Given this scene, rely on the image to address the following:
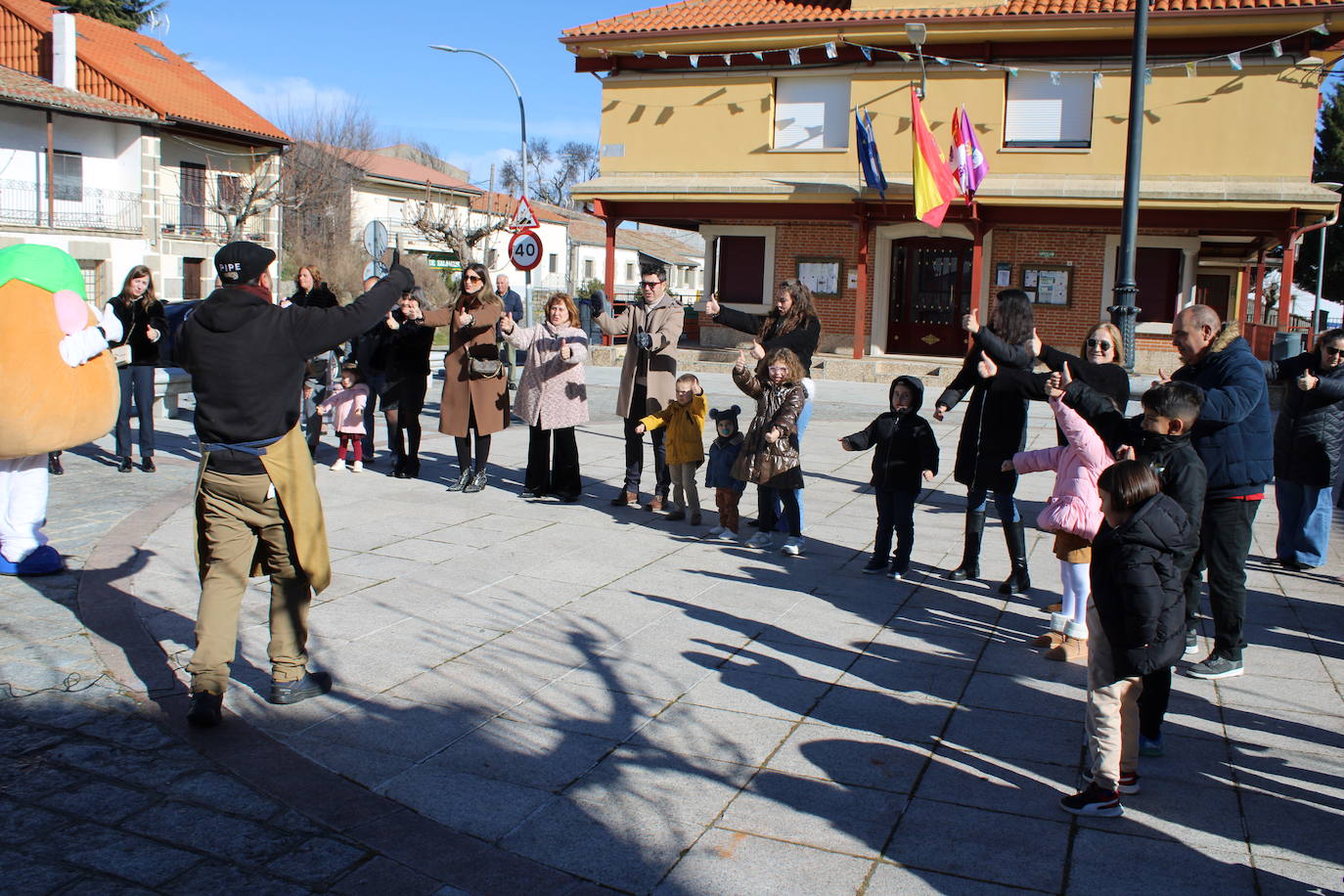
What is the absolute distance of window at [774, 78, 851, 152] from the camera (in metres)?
23.3

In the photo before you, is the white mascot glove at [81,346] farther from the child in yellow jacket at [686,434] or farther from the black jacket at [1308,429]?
the black jacket at [1308,429]

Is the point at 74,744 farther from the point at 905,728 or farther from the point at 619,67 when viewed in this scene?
the point at 619,67

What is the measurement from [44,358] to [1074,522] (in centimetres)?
542

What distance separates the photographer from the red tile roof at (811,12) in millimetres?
20641

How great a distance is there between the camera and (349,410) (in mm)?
10078

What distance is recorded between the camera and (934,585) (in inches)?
271

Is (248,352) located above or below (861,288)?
below

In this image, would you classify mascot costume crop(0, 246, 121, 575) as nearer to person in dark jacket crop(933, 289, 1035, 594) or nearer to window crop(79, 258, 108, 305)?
person in dark jacket crop(933, 289, 1035, 594)

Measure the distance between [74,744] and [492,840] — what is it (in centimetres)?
176

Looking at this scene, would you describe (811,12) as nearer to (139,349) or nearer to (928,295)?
(928,295)

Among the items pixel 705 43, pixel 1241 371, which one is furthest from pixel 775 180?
pixel 1241 371

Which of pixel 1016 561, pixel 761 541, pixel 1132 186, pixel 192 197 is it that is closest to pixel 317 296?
pixel 761 541

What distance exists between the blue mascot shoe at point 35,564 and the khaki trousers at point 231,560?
2491 mm

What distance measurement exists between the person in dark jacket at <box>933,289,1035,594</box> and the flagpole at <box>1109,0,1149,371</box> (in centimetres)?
418
